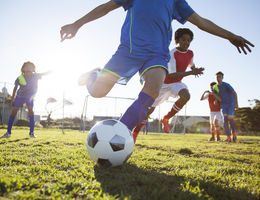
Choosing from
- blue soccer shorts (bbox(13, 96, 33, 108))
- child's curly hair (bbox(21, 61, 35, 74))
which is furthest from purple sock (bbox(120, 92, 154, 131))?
child's curly hair (bbox(21, 61, 35, 74))

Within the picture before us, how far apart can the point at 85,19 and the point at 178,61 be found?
2293mm

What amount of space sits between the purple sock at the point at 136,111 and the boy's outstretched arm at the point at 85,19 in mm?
1140

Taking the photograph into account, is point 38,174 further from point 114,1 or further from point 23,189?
point 114,1

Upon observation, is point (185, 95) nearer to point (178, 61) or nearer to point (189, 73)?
point (189, 73)

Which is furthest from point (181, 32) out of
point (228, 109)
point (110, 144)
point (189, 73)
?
point (228, 109)

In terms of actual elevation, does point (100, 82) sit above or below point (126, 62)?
below

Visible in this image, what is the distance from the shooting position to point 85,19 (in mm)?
2506

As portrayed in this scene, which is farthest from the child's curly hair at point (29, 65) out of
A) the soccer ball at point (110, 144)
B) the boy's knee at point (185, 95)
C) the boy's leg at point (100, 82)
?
the soccer ball at point (110, 144)

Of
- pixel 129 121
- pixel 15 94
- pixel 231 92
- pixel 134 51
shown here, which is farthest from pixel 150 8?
pixel 231 92

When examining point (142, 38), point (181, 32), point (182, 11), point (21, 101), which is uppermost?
point (181, 32)

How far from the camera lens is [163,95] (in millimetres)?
4348

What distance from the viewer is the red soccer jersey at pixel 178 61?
13.3ft

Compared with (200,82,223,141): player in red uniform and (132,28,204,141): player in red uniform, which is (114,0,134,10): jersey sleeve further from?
(200,82,223,141): player in red uniform

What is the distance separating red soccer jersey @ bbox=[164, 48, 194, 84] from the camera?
160 inches
